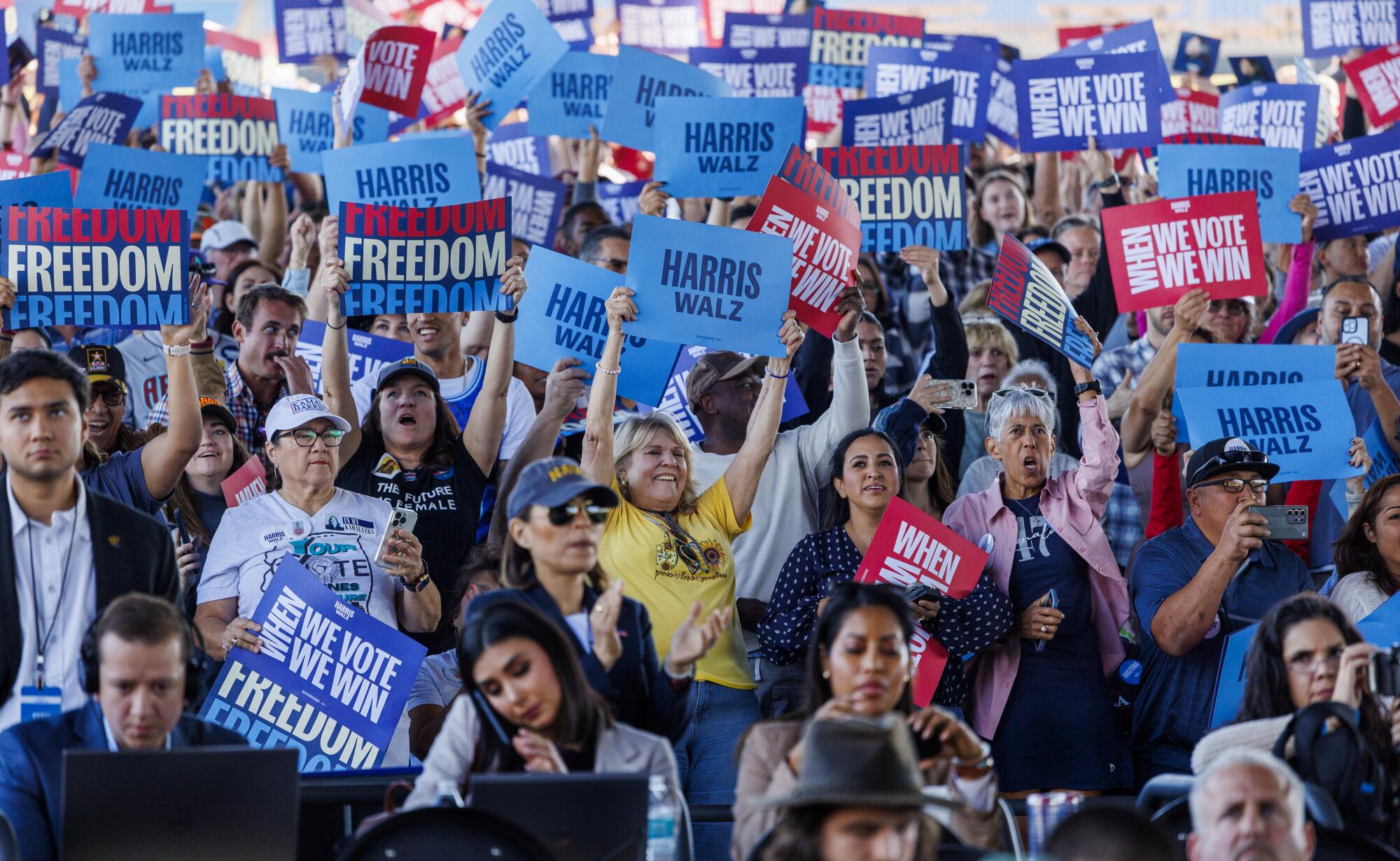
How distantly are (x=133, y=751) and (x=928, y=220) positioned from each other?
15.0 ft

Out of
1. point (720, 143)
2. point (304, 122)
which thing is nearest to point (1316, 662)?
point (720, 143)

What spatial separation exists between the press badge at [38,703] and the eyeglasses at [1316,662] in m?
3.28

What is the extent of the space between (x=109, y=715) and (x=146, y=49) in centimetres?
674

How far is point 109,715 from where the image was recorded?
4.14 metres

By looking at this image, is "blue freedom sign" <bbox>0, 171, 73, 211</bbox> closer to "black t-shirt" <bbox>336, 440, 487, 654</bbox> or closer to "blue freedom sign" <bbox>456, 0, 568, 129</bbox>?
"black t-shirt" <bbox>336, 440, 487, 654</bbox>

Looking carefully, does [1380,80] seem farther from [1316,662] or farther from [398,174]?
[1316,662]

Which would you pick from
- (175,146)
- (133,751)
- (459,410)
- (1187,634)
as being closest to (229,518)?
(459,410)

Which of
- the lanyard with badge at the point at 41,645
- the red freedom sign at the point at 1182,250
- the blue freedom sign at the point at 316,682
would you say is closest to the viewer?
the lanyard with badge at the point at 41,645

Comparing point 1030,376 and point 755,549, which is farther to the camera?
point 1030,376

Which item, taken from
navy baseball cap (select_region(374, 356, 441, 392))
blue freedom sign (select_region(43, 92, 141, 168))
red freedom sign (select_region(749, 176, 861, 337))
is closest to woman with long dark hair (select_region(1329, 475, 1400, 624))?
red freedom sign (select_region(749, 176, 861, 337))

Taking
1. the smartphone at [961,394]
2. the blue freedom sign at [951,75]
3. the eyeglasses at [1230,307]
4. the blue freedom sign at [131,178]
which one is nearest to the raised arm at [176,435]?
the blue freedom sign at [131,178]

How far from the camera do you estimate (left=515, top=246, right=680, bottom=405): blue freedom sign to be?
6.69 metres

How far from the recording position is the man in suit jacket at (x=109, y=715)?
13.3 ft

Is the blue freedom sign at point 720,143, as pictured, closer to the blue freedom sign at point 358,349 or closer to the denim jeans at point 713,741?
the blue freedom sign at point 358,349
